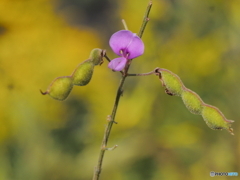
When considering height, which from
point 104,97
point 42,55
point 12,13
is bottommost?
point 104,97

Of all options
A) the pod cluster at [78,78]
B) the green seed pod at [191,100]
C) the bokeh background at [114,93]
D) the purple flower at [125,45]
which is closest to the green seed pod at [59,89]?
the pod cluster at [78,78]

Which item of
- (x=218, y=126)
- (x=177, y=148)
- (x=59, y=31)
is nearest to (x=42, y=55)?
(x=59, y=31)

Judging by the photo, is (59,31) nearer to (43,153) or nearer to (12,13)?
(12,13)

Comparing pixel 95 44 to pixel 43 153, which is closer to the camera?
pixel 43 153

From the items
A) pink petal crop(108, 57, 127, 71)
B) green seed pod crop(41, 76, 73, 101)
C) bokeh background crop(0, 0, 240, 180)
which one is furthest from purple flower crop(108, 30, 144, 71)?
bokeh background crop(0, 0, 240, 180)

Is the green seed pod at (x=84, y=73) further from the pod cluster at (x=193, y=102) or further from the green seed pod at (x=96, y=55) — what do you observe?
the pod cluster at (x=193, y=102)

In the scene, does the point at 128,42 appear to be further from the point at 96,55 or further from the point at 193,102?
the point at 193,102

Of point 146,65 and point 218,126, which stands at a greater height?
point 146,65
